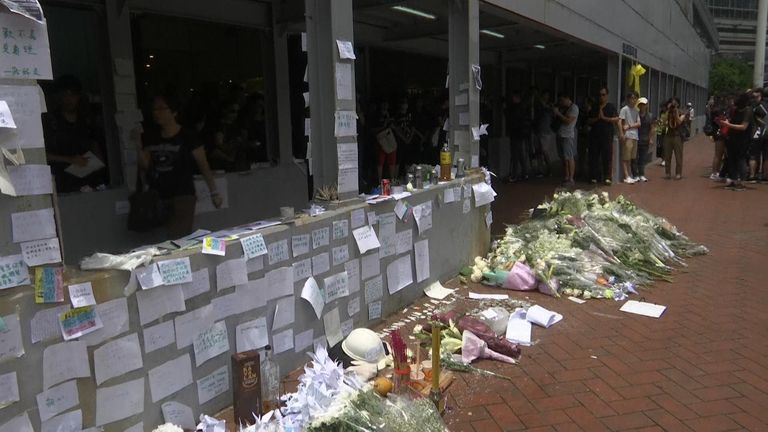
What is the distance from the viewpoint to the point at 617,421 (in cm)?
343

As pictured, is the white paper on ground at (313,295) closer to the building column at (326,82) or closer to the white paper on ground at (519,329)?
the building column at (326,82)

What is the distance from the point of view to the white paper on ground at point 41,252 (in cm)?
250

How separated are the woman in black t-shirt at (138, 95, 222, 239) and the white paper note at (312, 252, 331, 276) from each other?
1.76 metres

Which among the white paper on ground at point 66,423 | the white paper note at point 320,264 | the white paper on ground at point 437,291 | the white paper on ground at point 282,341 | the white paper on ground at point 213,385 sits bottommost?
the white paper on ground at point 437,291

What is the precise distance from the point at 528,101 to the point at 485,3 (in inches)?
269

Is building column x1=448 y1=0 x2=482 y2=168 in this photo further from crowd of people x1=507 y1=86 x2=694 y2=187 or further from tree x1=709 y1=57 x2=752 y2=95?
tree x1=709 y1=57 x2=752 y2=95

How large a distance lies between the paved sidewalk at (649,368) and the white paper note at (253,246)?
1482 millimetres

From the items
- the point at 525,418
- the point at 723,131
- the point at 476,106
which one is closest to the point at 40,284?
the point at 525,418

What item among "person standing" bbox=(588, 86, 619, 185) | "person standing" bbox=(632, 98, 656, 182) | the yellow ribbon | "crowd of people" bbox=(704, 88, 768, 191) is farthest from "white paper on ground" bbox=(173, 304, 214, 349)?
the yellow ribbon

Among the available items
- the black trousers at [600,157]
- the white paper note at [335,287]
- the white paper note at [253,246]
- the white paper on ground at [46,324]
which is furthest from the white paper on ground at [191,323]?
the black trousers at [600,157]

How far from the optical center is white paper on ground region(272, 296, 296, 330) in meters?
3.76

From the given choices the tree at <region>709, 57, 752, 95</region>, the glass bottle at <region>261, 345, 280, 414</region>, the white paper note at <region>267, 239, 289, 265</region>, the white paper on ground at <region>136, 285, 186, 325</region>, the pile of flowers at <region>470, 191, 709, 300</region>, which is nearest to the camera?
the white paper on ground at <region>136, 285, 186, 325</region>

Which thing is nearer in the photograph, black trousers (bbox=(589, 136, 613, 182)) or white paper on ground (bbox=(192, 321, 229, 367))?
white paper on ground (bbox=(192, 321, 229, 367))

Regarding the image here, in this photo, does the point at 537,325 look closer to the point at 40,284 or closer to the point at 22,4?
the point at 40,284
